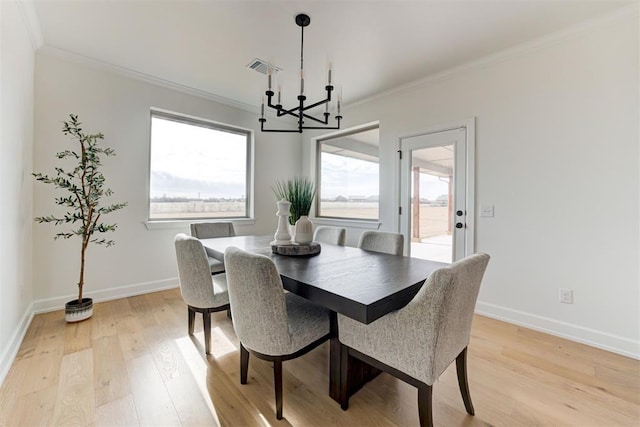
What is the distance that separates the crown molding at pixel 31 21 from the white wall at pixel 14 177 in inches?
1.3

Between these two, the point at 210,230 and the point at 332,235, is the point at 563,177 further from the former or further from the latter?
the point at 210,230

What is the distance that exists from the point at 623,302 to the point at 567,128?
145 cm

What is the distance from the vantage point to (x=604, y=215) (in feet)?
6.97

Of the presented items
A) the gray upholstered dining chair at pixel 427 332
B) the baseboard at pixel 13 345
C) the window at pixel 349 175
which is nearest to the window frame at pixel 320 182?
the window at pixel 349 175

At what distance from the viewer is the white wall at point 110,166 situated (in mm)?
2602

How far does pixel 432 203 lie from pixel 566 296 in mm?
1427

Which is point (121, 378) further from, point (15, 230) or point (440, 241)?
point (440, 241)

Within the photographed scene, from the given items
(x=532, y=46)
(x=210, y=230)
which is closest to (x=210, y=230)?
(x=210, y=230)

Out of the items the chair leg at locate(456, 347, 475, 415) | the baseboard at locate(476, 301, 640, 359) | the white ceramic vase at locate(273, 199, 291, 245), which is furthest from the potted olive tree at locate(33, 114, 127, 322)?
the baseboard at locate(476, 301, 640, 359)

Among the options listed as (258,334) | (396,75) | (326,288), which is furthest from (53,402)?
(396,75)

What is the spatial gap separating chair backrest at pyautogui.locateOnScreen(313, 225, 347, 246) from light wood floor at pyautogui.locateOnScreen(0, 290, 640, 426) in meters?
1.05

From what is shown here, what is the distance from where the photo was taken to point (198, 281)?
1826 millimetres

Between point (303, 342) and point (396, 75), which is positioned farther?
point (396, 75)

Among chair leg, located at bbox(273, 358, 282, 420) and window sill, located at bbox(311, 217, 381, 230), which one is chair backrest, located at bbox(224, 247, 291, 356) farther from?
window sill, located at bbox(311, 217, 381, 230)
